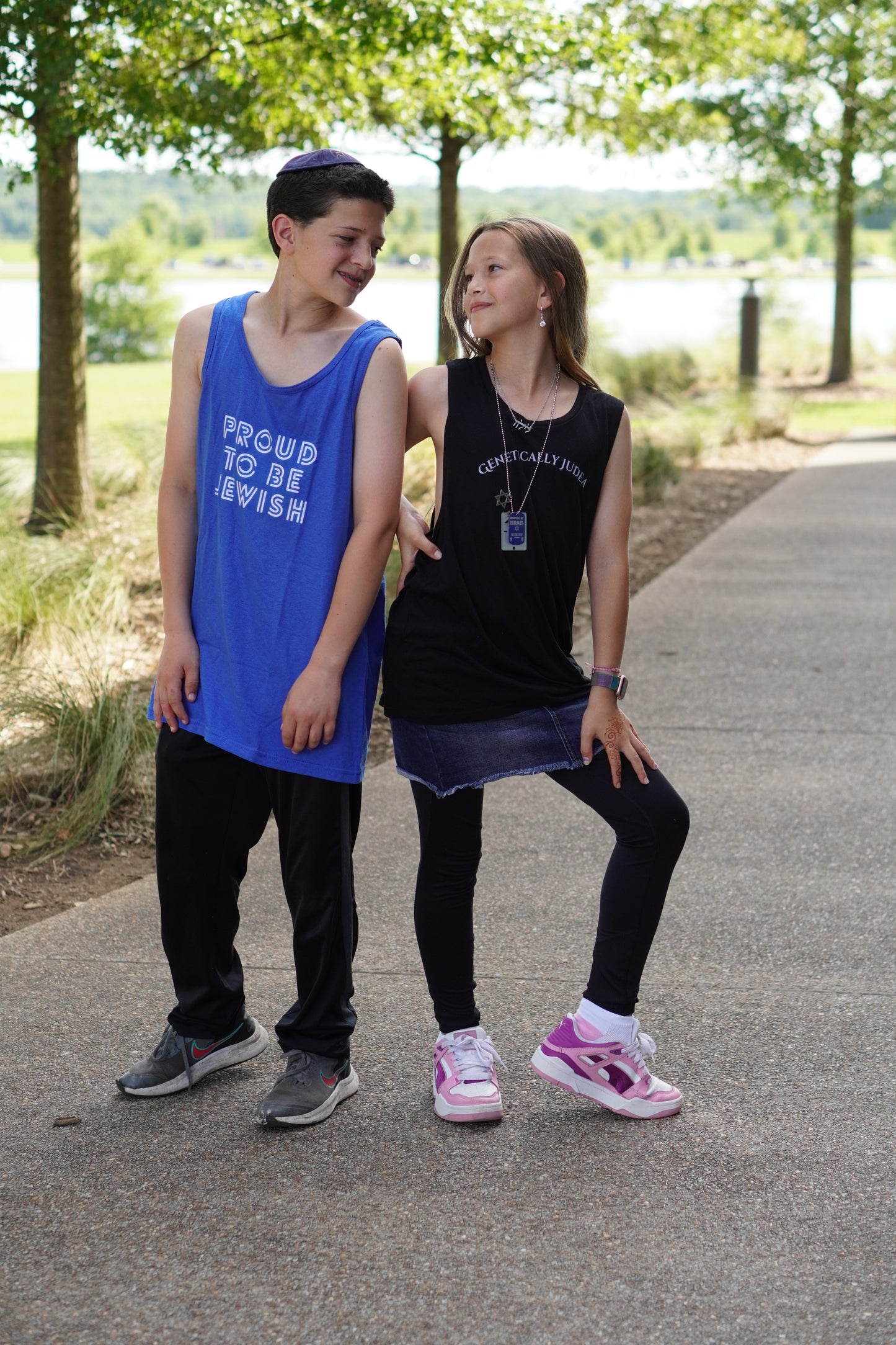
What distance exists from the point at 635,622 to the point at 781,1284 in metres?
5.60

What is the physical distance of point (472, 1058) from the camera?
9.82 feet

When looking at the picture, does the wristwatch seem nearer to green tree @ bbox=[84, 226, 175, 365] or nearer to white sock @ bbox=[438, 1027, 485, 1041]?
white sock @ bbox=[438, 1027, 485, 1041]

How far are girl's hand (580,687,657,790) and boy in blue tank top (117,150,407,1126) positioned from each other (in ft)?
1.43

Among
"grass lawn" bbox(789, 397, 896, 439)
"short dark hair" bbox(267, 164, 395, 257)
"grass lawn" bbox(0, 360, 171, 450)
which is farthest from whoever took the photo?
"grass lawn" bbox(789, 397, 896, 439)

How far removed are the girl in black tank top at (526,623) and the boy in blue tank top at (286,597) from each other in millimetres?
131

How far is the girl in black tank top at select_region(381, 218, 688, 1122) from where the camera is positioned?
2.82 m

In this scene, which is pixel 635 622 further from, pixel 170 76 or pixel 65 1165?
pixel 65 1165

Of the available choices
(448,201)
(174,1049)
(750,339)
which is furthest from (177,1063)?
(750,339)

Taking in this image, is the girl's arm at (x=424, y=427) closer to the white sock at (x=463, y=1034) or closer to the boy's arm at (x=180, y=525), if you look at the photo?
the boy's arm at (x=180, y=525)

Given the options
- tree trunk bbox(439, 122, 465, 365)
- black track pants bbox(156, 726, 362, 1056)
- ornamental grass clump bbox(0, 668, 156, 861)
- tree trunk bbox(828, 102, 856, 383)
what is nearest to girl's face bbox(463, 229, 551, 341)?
black track pants bbox(156, 726, 362, 1056)

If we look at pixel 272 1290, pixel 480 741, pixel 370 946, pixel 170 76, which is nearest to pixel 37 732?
pixel 370 946

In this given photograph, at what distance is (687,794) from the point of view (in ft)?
16.7

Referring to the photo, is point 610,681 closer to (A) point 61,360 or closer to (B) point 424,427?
(B) point 424,427

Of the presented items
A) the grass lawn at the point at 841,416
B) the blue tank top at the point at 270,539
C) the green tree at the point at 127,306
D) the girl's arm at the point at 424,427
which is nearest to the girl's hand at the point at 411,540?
the girl's arm at the point at 424,427
